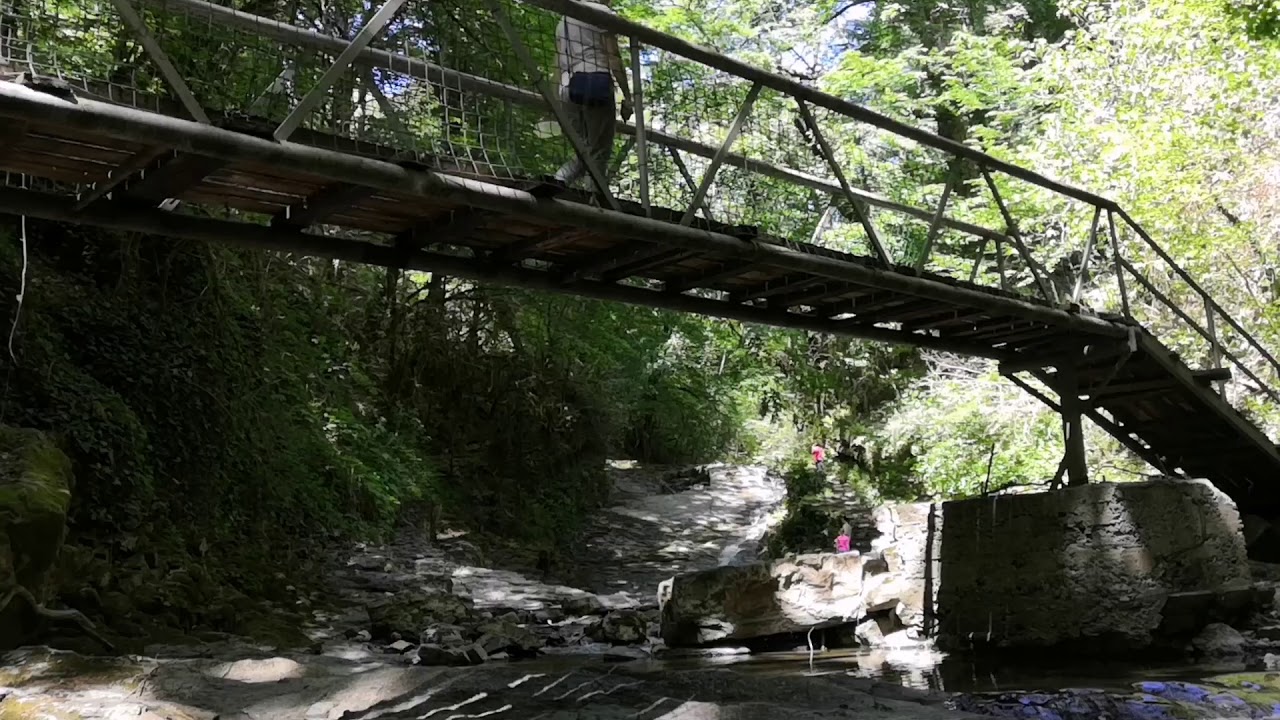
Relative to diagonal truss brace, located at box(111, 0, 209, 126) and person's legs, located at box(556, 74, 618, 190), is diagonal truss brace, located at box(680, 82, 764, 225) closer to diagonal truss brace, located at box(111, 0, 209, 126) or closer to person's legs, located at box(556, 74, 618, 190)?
person's legs, located at box(556, 74, 618, 190)

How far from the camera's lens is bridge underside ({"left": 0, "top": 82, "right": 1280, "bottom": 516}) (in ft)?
14.6

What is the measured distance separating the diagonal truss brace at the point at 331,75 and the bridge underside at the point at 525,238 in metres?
0.09

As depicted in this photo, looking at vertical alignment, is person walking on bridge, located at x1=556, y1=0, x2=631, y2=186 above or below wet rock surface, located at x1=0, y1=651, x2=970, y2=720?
above

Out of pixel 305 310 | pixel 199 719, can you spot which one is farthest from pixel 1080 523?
pixel 305 310

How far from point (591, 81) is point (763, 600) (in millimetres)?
6158

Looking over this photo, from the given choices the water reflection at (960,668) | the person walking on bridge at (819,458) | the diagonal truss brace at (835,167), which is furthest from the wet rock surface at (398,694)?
the person walking on bridge at (819,458)

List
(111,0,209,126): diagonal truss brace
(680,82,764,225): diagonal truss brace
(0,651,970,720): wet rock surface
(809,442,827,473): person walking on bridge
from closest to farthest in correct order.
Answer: (111,0,209,126): diagonal truss brace
(0,651,970,720): wet rock surface
(680,82,764,225): diagonal truss brace
(809,442,827,473): person walking on bridge

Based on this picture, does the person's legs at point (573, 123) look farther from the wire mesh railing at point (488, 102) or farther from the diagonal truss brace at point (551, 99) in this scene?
the diagonal truss brace at point (551, 99)

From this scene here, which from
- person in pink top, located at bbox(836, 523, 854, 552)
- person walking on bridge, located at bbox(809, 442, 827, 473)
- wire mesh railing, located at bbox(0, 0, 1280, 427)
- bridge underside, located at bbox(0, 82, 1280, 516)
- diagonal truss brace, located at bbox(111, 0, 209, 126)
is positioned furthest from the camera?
person walking on bridge, located at bbox(809, 442, 827, 473)

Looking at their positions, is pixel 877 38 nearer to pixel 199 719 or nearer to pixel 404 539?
pixel 404 539

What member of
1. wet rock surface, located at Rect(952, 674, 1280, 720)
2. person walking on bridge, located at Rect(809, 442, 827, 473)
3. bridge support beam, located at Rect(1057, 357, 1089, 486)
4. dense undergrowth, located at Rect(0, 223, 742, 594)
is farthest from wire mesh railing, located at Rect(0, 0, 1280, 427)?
person walking on bridge, located at Rect(809, 442, 827, 473)

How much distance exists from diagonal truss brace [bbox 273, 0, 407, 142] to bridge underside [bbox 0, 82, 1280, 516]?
0.29 ft

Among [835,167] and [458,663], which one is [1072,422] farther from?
[458,663]

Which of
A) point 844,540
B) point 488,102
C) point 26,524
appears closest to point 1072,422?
point 844,540
